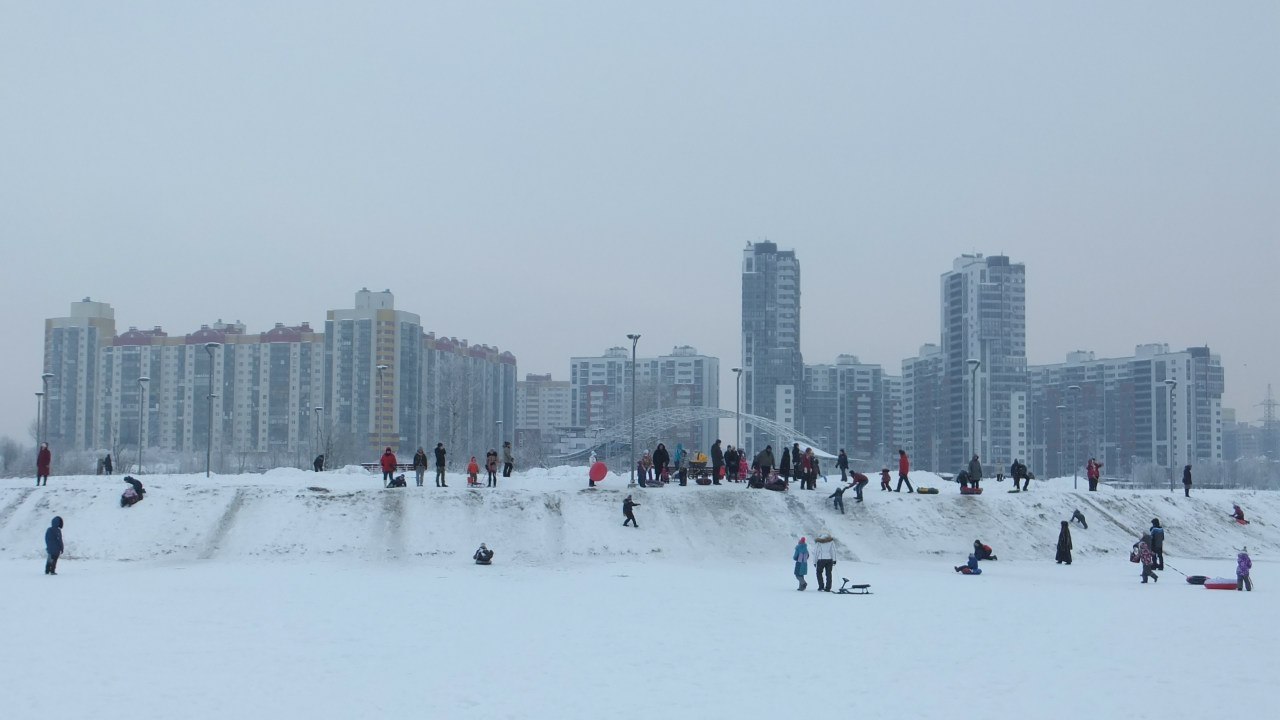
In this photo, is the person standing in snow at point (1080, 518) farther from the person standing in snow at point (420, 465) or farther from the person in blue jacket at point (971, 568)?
the person standing in snow at point (420, 465)

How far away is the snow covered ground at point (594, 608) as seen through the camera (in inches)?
537

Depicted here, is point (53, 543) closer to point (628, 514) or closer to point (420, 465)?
point (420, 465)

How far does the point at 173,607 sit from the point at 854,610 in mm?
13996

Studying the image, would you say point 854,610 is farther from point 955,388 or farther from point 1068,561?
point 955,388

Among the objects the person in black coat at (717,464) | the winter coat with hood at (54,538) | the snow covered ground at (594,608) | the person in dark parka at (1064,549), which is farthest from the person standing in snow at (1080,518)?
the winter coat with hood at (54,538)

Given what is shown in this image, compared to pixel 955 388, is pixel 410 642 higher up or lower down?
lower down

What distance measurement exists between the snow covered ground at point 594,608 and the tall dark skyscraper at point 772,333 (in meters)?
120

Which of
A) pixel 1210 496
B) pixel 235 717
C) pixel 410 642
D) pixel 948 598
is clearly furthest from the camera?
pixel 1210 496

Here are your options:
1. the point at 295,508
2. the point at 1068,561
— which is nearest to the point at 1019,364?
the point at 1068,561

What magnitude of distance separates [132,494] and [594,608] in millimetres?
19707

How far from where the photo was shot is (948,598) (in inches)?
918

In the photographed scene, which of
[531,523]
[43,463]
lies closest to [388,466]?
[531,523]

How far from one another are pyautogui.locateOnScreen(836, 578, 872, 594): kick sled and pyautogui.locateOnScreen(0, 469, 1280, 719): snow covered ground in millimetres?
693

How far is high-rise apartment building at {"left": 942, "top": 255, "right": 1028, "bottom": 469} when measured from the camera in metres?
138
